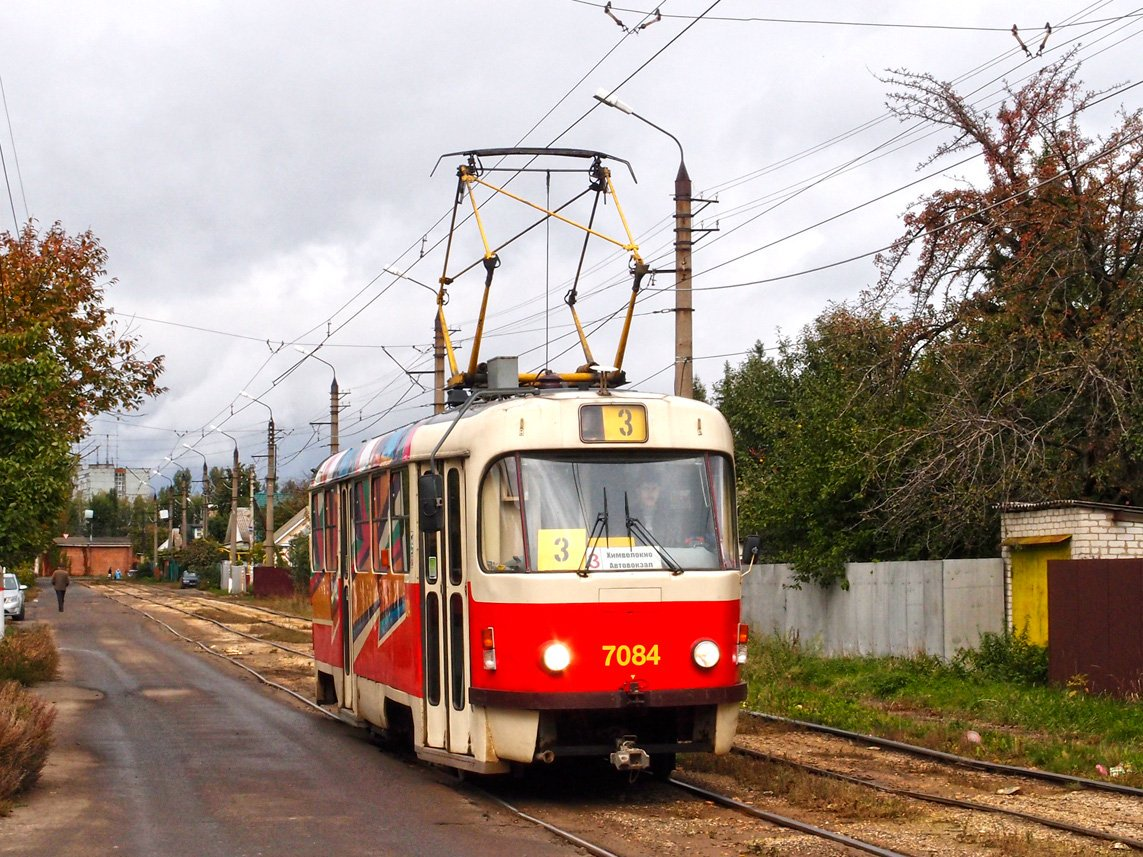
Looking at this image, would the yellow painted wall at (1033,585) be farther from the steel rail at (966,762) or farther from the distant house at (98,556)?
the distant house at (98,556)

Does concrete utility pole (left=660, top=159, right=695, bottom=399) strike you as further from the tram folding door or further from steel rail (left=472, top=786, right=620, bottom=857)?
steel rail (left=472, top=786, right=620, bottom=857)

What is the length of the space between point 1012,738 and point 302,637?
913 inches

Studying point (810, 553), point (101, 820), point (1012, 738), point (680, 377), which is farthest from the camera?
point (810, 553)

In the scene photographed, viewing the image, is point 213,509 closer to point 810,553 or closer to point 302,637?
point 302,637

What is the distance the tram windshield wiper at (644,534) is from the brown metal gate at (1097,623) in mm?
7349

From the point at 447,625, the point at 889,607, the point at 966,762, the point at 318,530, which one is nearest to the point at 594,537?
the point at 447,625

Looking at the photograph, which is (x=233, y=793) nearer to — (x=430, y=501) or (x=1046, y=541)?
(x=430, y=501)

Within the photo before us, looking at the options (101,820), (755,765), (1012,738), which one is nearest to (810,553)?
(1012,738)

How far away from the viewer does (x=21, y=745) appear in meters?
11.6

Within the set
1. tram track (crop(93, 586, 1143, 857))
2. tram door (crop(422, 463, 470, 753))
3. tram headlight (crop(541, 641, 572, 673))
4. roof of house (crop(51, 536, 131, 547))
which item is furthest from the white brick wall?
roof of house (crop(51, 536, 131, 547))

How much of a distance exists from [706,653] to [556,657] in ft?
3.65

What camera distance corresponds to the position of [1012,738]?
1427 cm

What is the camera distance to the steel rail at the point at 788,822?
30.1ft

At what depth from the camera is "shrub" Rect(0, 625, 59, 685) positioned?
22.4 meters
